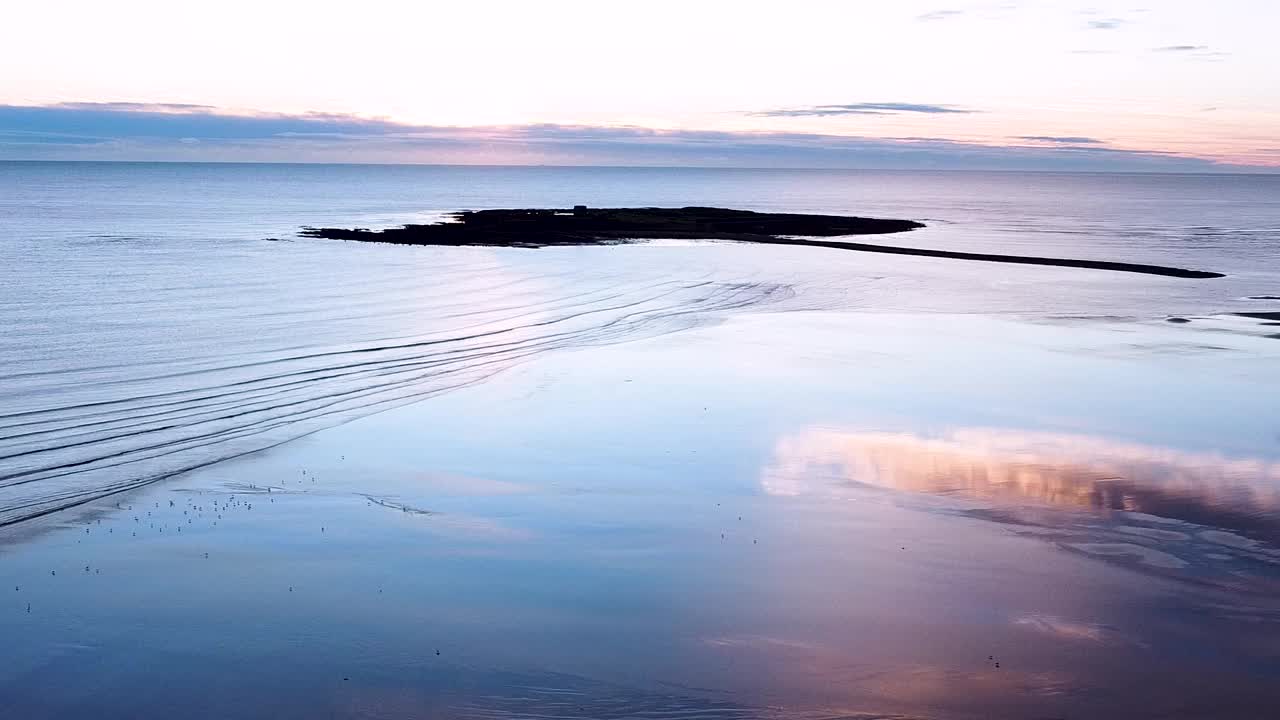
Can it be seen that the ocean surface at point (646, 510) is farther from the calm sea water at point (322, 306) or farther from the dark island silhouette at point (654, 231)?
the dark island silhouette at point (654, 231)

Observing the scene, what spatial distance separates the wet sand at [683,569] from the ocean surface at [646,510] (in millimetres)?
56

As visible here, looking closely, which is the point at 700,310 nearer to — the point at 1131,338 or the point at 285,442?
the point at 1131,338

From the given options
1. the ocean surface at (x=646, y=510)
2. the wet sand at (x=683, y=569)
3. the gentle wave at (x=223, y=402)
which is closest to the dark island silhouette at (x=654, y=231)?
the ocean surface at (x=646, y=510)

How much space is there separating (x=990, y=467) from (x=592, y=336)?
1572cm

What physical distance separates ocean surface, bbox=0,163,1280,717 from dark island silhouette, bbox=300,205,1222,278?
27.9 m

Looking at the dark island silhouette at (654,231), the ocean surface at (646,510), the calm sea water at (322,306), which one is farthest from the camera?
the dark island silhouette at (654,231)

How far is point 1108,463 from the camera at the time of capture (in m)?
17.7

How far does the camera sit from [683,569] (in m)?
12.8

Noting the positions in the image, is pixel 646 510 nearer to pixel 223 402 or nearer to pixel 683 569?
pixel 683 569

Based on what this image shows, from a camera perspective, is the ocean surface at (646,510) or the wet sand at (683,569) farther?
the ocean surface at (646,510)

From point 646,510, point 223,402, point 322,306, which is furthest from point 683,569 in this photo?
point 322,306

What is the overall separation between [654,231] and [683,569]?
66.8m

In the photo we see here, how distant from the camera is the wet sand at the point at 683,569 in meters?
9.92

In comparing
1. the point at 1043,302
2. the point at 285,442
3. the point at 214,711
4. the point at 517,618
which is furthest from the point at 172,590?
the point at 1043,302
